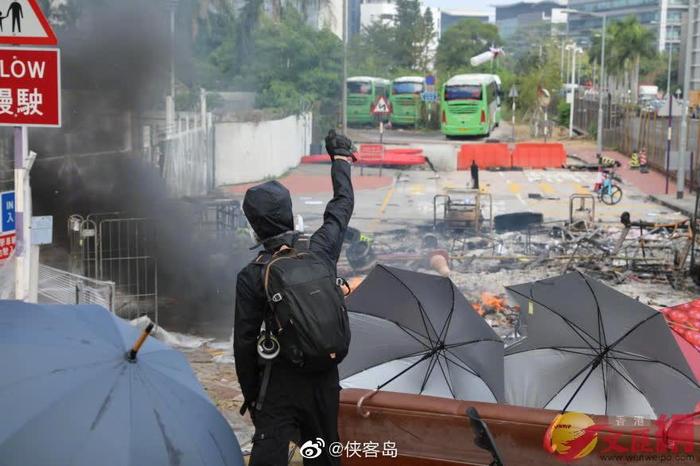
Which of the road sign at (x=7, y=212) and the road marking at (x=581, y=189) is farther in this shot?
the road marking at (x=581, y=189)

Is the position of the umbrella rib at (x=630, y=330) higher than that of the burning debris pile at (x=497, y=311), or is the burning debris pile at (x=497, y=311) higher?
the umbrella rib at (x=630, y=330)

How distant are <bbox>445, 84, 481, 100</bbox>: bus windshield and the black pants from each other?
3811cm

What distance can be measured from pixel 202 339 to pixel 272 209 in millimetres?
6082

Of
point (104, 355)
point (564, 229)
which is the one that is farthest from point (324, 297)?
point (564, 229)

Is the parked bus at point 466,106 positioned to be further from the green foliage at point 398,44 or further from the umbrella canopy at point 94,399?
the umbrella canopy at point 94,399

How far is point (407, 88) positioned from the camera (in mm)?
46656

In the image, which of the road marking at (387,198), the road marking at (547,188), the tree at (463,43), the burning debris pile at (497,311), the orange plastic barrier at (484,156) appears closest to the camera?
the burning debris pile at (497,311)

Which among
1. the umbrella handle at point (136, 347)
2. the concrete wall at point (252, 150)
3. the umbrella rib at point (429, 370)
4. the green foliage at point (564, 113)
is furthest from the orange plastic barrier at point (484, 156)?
the umbrella handle at point (136, 347)

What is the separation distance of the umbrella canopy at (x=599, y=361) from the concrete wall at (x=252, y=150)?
59.0 ft

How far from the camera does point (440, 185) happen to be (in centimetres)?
2530

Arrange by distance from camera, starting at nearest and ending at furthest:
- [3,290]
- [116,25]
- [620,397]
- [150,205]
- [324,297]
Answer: [324,297], [620,397], [3,290], [150,205], [116,25]

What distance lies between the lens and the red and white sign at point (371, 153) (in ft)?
93.5

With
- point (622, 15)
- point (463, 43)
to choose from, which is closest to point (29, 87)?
point (463, 43)

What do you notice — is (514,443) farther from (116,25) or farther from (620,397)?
(116,25)
